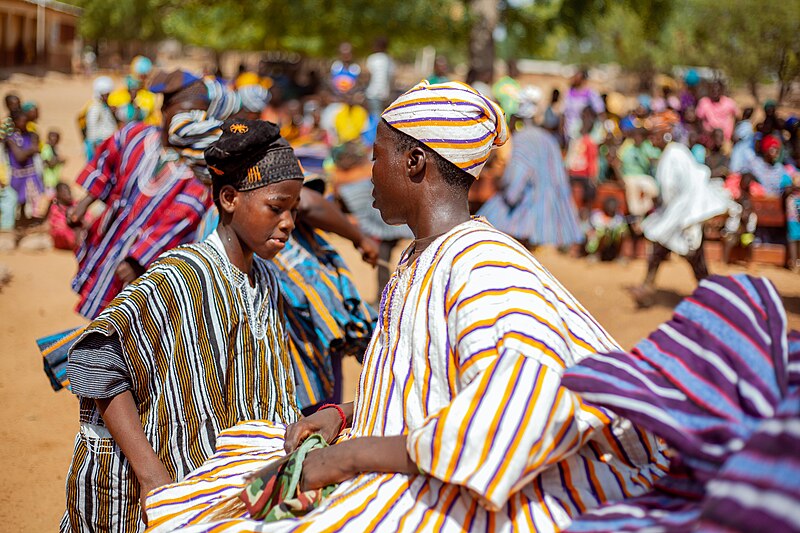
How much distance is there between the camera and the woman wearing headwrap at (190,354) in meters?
2.35

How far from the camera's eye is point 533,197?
9273 millimetres

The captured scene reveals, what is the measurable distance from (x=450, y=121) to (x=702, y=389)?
92 cm

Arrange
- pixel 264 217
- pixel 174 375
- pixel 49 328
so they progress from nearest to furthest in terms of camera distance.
→ pixel 174 375 < pixel 264 217 < pixel 49 328

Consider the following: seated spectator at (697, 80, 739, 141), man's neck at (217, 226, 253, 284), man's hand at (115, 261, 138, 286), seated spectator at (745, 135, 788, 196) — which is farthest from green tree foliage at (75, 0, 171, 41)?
man's neck at (217, 226, 253, 284)

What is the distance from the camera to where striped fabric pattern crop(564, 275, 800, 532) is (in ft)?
4.43

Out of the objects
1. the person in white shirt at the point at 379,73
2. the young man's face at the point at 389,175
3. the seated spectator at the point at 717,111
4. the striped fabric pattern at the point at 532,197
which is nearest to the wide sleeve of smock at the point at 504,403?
the young man's face at the point at 389,175

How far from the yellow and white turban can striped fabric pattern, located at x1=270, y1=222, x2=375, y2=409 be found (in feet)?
5.02

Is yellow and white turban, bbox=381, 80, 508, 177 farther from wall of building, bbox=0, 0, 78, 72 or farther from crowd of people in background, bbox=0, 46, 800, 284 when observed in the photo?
wall of building, bbox=0, 0, 78, 72

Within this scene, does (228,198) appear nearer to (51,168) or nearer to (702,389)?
(702,389)

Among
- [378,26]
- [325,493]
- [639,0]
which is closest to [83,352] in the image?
[325,493]

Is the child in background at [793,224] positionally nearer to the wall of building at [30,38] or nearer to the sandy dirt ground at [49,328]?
the sandy dirt ground at [49,328]

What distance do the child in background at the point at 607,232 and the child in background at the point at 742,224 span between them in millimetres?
1378

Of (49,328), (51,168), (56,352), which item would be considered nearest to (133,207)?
(56,352)

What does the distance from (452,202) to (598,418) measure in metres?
0.69
